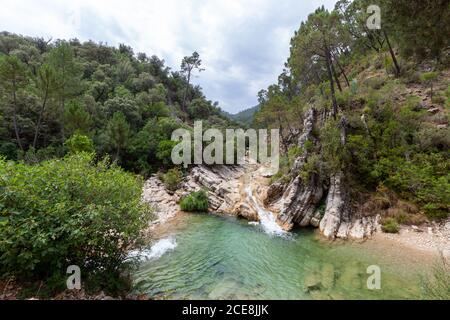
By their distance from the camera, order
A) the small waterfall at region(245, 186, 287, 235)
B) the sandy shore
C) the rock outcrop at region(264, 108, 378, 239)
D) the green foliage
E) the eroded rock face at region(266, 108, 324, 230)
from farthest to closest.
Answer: the green foliage, the eroded rock face at region(266, 108, 324, 230), the small waterfall at region(245, 186, 287, 235), the rock outcrop at region(264, 108, 378, 239), the sandy shore

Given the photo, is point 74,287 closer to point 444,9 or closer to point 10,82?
point 444,9

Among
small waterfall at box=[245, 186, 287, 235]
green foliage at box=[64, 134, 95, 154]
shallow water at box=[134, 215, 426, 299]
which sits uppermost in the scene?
green foliage at box=[64, 134, 95, 154]

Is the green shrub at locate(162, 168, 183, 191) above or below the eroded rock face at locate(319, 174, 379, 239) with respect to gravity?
above

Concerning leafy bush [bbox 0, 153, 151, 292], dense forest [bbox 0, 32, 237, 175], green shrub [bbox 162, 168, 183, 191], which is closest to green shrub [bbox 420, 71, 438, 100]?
green shrub [bbox 162, 168, 183, 191]

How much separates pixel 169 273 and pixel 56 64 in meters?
24.6

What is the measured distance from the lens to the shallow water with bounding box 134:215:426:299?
7.95m

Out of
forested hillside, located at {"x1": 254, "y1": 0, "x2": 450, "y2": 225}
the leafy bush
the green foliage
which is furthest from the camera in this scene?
the green foliage

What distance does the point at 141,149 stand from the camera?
26734 mm

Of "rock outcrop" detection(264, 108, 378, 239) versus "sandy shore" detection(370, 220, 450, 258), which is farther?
"rock outcrop" detection(264, 108, 378, 239)

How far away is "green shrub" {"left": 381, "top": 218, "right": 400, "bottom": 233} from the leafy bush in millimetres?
12291

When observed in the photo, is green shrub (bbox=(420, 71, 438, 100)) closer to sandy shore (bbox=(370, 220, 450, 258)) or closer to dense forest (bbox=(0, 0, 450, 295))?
dense forest (bbox=(0, 0, 450, 295))

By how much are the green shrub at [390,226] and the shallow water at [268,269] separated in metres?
1.75

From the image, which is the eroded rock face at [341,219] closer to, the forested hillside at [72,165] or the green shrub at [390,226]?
A: the green shrub at [390,226]

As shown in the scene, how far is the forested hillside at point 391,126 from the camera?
704 cm
